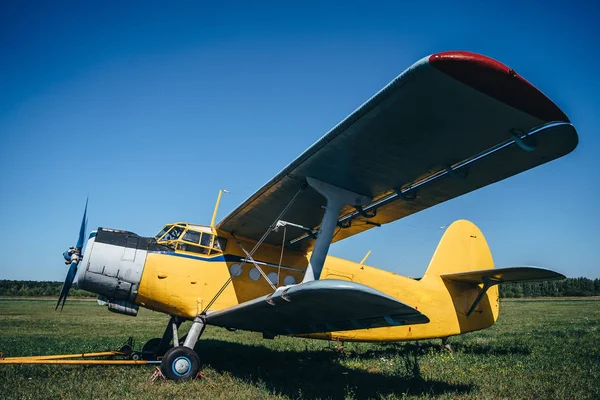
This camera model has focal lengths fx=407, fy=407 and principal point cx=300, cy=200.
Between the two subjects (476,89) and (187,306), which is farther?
(187,306)

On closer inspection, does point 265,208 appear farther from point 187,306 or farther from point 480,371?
point 480,371

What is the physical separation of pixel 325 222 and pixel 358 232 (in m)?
2.43

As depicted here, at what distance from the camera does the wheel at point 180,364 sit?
630 centimetres

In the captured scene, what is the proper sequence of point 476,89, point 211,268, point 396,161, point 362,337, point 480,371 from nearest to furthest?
1. point 476,89
2. point 396,161
3. point 480,371
4. point 211,268
5. point 362,337

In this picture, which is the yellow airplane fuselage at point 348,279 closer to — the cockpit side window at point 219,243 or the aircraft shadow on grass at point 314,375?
the cockpit side window at point 219,243

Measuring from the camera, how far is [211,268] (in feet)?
25.4

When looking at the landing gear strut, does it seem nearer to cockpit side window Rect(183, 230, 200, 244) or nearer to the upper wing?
cockpit side window Rect(183, 230, 200, 244)

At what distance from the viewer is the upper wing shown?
366 cm

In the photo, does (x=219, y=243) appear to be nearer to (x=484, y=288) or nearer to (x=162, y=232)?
(x=162, y=232)

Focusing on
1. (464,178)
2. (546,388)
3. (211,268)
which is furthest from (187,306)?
(546,388)

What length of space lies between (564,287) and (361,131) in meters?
77.2

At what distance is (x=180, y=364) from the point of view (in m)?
6.41

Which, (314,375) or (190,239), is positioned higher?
(190,239)

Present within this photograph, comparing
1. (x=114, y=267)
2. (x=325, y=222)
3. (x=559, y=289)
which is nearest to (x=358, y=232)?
(x=325, y=222)
